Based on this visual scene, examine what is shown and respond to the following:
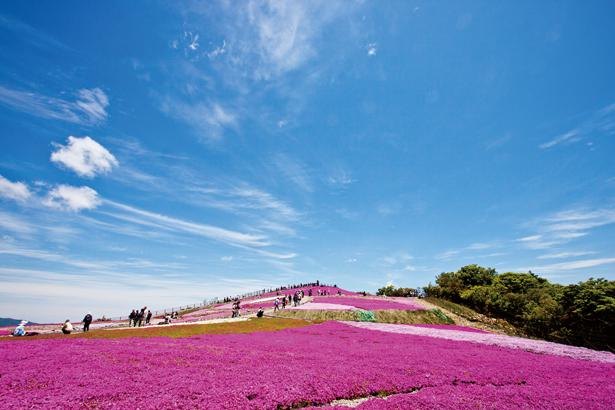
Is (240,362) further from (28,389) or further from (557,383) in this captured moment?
(557,383)

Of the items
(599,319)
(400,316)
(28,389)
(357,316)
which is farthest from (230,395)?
(599,319)

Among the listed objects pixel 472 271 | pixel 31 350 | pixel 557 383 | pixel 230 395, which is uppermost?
pixel 472 271

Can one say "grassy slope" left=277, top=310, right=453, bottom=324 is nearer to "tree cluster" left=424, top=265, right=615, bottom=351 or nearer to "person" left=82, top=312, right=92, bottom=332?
"tree cluster" left=424, top=265, right=615, bottom=351

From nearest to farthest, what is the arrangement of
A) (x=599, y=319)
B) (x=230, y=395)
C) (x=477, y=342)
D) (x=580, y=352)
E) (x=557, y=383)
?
1. (x=230, y=395)
2. (x=557, y=383)
3. (x=580, y=352)
4. (x=477, y=342)
5. (x=599, y=319)

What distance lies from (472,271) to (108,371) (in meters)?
107

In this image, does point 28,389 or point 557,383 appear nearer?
point 28,389

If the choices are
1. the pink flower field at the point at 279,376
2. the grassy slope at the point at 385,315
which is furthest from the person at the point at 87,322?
the grassy slope at the point at 385,315

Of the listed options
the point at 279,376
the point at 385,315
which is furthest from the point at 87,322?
the point at 385,315

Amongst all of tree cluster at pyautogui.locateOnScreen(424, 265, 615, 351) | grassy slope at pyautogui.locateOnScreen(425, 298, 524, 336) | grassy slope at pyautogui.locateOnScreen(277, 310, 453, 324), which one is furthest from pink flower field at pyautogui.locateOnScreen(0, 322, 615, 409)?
grassy slope at pyautogui.locateOnScreen(425, 298, 524, 336)

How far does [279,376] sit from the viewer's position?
16.9 metres

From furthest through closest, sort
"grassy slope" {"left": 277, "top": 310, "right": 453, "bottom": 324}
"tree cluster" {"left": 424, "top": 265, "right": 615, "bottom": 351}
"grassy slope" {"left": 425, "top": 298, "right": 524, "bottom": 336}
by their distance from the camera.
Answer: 1. "grassy slope" {"left": 425, "top": 298, "right": 524, "bottom": 336}
2. "grassy slope" {"left": 277, "top": 310, "right": 453, "bottom": 324}
3. "tree cluster" {"left": 424, "top": 265, "right": 615, "bottom": 351}

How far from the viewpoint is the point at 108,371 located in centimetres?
1644

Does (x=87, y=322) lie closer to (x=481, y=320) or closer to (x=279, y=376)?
(x=279, y=376)

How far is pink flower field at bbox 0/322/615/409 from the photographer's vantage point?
44.3ft
